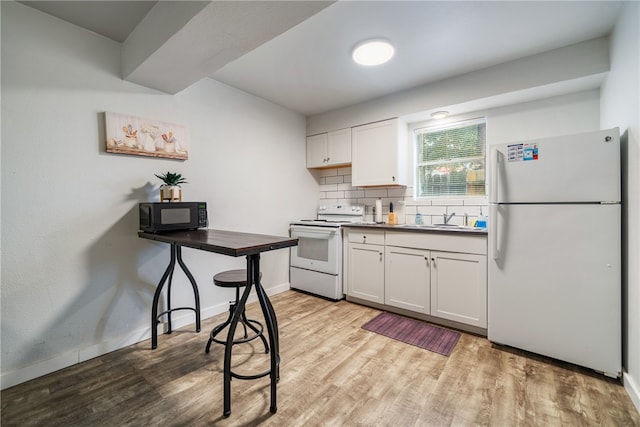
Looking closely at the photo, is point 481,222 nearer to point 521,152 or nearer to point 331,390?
point 521,152

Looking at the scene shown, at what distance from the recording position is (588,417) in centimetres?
142

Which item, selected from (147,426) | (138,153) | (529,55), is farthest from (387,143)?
(147,426)

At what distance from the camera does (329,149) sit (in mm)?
3619

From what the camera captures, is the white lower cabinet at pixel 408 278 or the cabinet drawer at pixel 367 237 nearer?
the white lower cabinet at pixel 408 278

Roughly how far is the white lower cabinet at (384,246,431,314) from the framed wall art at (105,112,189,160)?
222 centimetres

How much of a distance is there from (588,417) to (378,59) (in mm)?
2650

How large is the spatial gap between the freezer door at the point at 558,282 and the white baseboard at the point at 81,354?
2.63m

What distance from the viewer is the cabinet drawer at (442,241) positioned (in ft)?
7.57

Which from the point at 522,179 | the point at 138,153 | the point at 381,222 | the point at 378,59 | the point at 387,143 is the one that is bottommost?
the point at 381,222

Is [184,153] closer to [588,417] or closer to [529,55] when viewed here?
[529,55]

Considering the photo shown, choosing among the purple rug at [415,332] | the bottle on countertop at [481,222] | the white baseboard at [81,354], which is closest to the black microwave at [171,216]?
the white baseboard at [81,354]

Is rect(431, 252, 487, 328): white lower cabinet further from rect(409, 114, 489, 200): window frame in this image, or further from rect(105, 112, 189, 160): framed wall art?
rect(105, 112, 189, 160): framed wall art

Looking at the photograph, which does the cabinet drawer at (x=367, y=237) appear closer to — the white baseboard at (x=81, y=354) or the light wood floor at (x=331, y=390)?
the light wood floor at (x=331, y=390)

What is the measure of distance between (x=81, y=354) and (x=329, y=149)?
3.08 m
